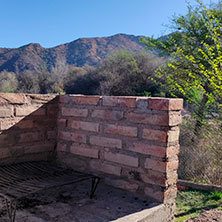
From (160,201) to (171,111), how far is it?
69cm

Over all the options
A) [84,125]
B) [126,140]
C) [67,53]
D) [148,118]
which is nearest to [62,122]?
[84,125]

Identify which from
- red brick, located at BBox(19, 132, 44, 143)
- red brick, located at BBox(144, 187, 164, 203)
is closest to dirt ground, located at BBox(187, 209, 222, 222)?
red brick, located at BBox(144, 187, 164, 203)

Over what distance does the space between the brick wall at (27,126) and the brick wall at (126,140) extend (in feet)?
0.43

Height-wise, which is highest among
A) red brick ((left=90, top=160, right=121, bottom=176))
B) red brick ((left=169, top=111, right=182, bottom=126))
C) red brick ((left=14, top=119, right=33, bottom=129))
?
red brick ((left=169, top=111, right=182, bottom=126))

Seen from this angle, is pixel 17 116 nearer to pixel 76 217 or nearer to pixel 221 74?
pixel 76 217

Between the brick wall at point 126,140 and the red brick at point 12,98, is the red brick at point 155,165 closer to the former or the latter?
the brick wall at point 126,140

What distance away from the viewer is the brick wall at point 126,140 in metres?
2.14

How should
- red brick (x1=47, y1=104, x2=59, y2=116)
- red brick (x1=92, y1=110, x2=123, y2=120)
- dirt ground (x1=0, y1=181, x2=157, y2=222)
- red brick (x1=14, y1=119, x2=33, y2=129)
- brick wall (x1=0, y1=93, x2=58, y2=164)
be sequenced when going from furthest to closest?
red brick (x1=47, y1=104, x2=59, y2=116)
red brick (x1=14, y1=119, x2=33, y2=129)
brick wall (x1=0, y1=93, x2=58, y2=164)
red brick (x1=92, y1=110, x2=123, y2=120)
dirt ground (x1=0, y1=181, x2=157, y2=222)

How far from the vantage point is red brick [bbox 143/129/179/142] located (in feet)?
6.94

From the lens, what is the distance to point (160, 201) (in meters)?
2.14

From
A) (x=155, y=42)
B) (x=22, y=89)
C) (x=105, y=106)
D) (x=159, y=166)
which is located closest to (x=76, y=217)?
(x=159, y=166)

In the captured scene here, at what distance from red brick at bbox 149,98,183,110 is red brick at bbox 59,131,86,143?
815mm

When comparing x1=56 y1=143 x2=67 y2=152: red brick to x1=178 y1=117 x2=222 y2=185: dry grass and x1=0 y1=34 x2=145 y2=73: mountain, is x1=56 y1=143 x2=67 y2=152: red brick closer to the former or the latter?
x1=178 y1=117 x2=222 y2=185: dry grass

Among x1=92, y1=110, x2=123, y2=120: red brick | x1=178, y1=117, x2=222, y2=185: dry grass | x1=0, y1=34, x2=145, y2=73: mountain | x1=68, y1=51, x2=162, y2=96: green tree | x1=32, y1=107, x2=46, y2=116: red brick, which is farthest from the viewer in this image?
x1=0, y1=34, x2=145, y2=73: mountain
